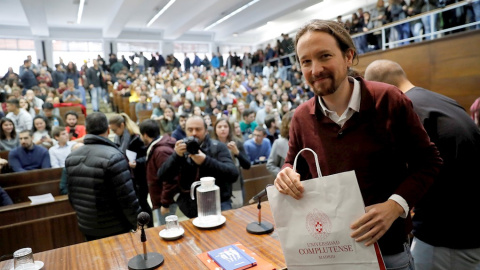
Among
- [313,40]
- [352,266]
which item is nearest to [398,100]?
[313,40]

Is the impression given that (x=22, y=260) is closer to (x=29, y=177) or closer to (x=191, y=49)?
(x=29, y=177)

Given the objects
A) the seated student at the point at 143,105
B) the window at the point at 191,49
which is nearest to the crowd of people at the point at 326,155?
the seated student at the point at 143,105

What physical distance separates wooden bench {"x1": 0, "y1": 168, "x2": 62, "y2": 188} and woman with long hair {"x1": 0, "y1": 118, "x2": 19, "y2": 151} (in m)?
1.36

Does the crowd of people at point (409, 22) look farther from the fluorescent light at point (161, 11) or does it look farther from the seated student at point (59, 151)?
the fluorescent light at point (161, 11)

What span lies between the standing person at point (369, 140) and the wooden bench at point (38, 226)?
260 cm

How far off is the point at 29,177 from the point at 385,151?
4.02 m

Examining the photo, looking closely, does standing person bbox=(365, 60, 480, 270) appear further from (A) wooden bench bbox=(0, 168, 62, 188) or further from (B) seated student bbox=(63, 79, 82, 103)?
(B) seated student bbox=(63, 79, 82, 103)

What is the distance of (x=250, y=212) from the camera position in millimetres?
1916

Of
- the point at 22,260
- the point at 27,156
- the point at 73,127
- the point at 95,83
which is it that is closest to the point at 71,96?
the point at 95,83

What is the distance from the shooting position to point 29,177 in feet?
12.0

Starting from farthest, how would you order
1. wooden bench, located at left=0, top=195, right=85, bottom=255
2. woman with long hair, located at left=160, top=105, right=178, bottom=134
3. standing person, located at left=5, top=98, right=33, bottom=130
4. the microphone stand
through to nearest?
woman with long hair, located at left=160, top=105, right=178, bottom=134 → standing person, located at left=5, top=98, right=33, bottom=130 → wooden bench, located at left=0, top=195, right=85, bottom=255 → the microphone stand

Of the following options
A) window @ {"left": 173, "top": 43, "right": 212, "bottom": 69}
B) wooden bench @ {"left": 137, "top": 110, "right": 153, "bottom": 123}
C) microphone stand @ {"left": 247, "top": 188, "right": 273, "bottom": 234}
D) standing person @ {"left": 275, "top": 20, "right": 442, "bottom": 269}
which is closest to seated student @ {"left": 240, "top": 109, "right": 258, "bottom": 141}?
wooden bench @ {"left": 137, "top": 110, "right": 153, "bottom": 123}

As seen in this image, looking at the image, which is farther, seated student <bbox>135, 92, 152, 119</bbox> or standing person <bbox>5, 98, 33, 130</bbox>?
seated student <bbox>135, 92, 152, 119</bbox>

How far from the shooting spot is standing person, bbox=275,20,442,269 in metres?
1.00
